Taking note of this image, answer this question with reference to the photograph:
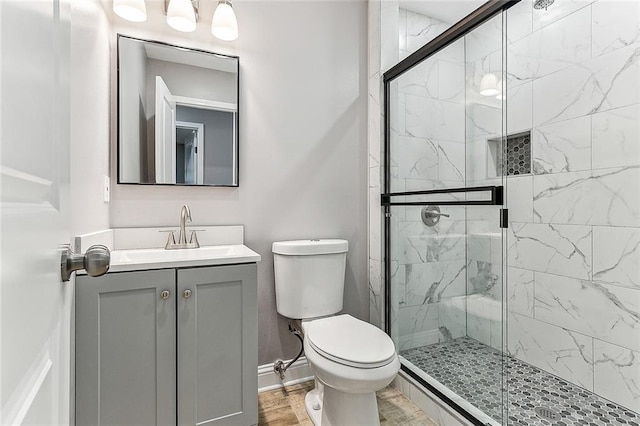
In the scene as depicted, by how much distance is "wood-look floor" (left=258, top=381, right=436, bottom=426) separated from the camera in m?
1.56

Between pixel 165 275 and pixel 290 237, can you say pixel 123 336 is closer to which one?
pixel 165 275

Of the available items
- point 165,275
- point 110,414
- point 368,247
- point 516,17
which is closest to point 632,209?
point 516,17

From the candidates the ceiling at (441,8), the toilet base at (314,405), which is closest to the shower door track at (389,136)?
the toilet base at (314,405)

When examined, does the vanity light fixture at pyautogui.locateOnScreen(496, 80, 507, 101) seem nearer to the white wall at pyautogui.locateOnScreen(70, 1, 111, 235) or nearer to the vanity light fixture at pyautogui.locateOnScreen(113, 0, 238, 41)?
the vanity light fixture at pyautogui.locateOnScreen(113, 0, 238, 41)

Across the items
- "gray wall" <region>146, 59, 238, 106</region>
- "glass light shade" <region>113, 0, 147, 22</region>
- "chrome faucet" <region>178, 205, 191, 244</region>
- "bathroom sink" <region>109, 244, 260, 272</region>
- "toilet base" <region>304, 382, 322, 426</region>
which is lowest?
"toilet base" <region>304, 382, 322, 426</region>

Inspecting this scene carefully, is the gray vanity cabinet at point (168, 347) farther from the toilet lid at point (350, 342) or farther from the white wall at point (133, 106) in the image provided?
the white wall at point (133, 106)

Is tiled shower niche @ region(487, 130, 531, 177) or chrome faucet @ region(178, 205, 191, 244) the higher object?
tiled shower niche @ region(487, 130, 531, 177)

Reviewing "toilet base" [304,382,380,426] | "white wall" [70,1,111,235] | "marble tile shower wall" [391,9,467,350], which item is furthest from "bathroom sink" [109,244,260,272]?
"marble tile shower wall" [391,9,467,350]

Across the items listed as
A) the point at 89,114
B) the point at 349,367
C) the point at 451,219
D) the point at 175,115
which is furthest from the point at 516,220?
the point at 89,114

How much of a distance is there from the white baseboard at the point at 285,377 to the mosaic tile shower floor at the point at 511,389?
23.8 inches

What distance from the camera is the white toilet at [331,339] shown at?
48.1 inches

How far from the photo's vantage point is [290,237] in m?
1.91

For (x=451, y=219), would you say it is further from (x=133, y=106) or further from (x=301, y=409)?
(x=133, y=106)

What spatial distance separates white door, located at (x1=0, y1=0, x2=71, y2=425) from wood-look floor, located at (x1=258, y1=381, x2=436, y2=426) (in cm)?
125
